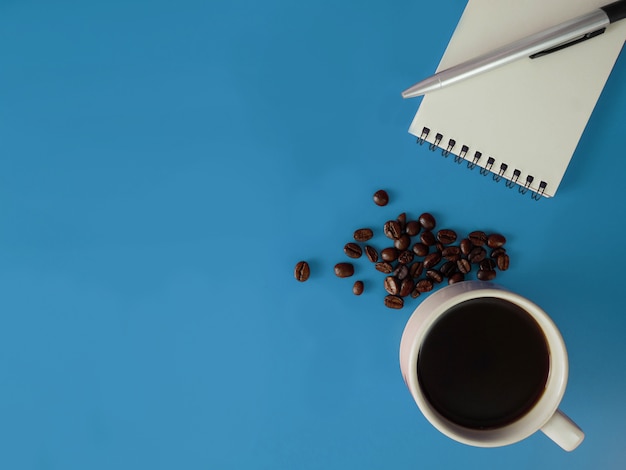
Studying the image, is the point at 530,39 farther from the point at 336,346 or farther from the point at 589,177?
the point at 336,346

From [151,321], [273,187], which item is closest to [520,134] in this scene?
[273,187]

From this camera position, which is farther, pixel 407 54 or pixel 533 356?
pixel 407 54

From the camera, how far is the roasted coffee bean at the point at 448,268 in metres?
0.85

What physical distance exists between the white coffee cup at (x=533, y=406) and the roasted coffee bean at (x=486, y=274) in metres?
0.11

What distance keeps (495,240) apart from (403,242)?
142 millimetres

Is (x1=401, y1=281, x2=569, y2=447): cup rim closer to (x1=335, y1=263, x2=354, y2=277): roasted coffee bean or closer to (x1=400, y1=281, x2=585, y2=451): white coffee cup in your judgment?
(x1=400, y1=281, x2=585, y2=451): white coffee cup

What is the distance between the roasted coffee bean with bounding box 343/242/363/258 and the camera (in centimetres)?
85

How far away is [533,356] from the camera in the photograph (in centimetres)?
73

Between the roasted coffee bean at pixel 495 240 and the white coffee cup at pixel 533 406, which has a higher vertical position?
the roasted coffee bean at pixel 495 240

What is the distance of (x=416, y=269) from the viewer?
85 centimetres

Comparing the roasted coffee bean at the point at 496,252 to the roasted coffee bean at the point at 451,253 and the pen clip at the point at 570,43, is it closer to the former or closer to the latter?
the roasted coffee bean at the point at 451,253

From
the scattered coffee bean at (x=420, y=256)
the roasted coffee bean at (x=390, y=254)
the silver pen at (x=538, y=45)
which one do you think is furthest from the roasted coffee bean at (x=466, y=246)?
the silver pen at (x=538, y=45)

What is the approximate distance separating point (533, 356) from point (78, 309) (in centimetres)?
72

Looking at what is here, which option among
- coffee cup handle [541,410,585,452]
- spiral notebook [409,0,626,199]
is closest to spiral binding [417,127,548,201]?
spiral notebook [409,0,626,199]
